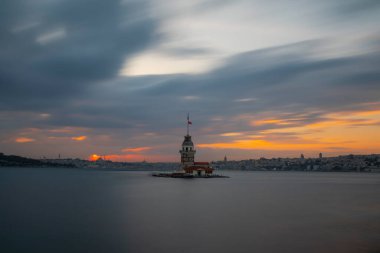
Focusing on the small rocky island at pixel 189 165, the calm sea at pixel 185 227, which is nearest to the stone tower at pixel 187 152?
the small rocky island at pixel 189 165

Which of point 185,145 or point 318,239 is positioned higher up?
point 185,145

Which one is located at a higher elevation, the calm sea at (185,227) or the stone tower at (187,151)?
the stone tower at (187,151)

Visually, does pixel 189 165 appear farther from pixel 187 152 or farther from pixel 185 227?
pixel 185 227

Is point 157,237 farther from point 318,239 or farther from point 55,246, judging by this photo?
point 318,239

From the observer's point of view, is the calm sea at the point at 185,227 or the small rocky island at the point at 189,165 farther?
the small rocky island at the point at 189,165

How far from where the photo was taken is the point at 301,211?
1827 inches

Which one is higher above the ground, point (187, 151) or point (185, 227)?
point (187, 151)

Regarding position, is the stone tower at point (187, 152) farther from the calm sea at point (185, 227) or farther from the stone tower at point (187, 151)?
the calm sea at point (185, 227)

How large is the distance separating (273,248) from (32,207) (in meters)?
30.8

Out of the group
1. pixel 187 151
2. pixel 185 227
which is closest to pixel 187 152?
pixel 187 151

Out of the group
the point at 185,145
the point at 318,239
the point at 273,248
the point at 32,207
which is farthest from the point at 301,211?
the point at 185,145

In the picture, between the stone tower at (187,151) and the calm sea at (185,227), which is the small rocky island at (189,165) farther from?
the calm sea at (185,227)

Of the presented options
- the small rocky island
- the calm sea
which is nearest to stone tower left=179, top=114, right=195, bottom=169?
the small rocky island

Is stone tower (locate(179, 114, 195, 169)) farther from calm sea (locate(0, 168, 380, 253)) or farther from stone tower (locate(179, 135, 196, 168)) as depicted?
calm sea (locate(0, 168, 380, 253))
